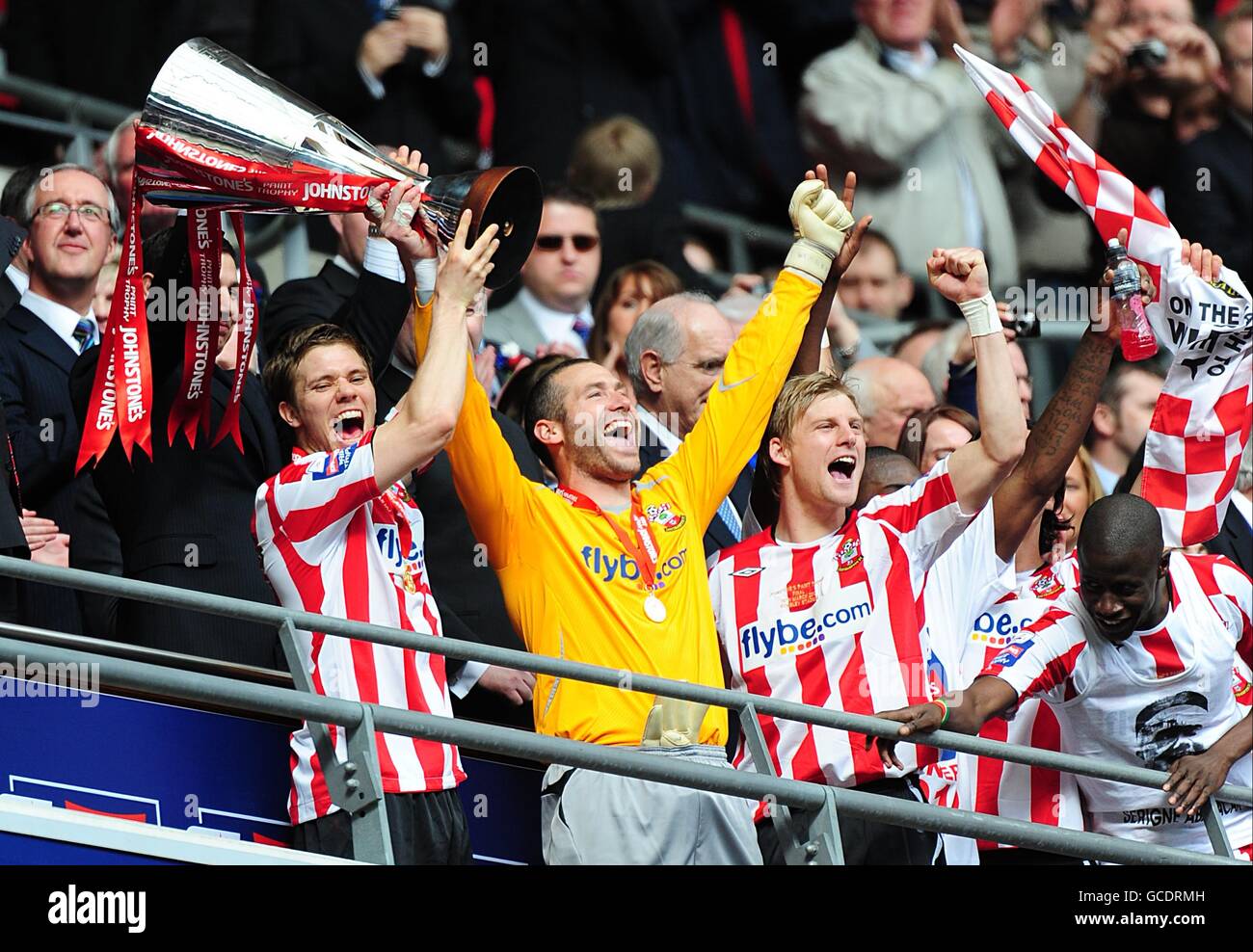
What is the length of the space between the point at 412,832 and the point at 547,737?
0.52m

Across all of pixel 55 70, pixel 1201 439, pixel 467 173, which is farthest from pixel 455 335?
pixel 55 70

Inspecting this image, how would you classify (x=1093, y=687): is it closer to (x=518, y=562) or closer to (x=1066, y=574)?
(x=1066, y=574)

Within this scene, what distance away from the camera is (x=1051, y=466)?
5645 mm

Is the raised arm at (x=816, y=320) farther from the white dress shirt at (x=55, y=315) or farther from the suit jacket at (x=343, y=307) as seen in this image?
the white dress shirt at (x=55, y=315)

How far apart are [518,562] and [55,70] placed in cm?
482

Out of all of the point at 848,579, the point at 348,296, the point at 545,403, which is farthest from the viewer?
the point at 348,296

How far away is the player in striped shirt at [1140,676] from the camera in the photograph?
5.42 m

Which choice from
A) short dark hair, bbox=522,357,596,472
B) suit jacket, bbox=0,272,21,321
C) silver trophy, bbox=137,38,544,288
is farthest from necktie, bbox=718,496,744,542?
suit jacket, bbox=0,272,21,321

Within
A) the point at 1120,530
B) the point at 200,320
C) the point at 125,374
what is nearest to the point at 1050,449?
the point at 1120,530

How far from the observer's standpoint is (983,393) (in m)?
5.41

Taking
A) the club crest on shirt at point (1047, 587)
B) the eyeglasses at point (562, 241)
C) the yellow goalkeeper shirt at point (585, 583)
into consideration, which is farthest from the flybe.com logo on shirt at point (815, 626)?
the eyeglasses at point (562, 241)

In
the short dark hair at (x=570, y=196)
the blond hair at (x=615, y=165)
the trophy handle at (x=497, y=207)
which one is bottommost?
the trophy handle at (x=497, y=207)

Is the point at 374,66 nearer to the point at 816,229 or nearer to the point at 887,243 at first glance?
the point at 887,243

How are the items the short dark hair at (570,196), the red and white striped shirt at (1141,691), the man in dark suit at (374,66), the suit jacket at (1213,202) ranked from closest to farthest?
1. the red and white striped shirt at (1141,691)
2. the short dark hair at (570,196)
3. the man in dark suit at (374,66)
4. the suit jacket at (1213,202)
